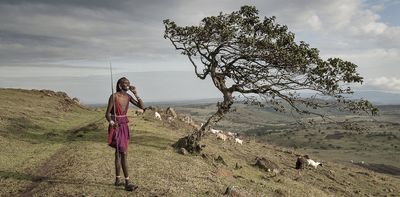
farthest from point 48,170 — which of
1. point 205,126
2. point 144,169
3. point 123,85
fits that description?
point 205,126

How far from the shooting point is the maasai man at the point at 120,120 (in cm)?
1562

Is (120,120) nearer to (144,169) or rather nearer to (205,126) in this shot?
(144,169)

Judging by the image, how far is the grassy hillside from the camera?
58.3 feet

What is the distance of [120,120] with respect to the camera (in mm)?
15812

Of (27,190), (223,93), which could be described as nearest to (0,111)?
(223,93)

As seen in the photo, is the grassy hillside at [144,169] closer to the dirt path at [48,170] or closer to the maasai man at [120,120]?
the dirt path at [48,170]

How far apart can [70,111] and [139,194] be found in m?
46.7

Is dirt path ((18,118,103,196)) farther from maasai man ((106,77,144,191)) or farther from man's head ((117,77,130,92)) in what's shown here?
man's head ((117,77,130,92))

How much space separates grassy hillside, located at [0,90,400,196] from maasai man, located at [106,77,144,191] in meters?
1.37

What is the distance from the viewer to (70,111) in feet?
196

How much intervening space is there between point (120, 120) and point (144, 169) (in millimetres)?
6074

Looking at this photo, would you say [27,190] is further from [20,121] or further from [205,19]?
[20,121]

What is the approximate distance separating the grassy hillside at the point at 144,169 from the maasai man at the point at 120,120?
1.37 meters

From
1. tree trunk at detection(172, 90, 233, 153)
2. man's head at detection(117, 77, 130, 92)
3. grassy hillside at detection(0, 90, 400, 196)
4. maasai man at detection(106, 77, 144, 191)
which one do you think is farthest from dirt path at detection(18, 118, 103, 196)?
tree trunk at detection(172, 90, 233, 153)
